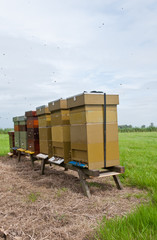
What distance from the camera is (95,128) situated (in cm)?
473

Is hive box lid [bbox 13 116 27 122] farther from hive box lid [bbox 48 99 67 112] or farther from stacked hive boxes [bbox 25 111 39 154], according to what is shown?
hive box lid [bbox 48 99 67 112]

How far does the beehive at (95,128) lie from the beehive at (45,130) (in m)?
1.88

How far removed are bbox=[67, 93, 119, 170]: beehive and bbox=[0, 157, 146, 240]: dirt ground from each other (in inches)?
27.3

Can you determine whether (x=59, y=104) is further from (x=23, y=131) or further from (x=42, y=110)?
(x=23, y=131)

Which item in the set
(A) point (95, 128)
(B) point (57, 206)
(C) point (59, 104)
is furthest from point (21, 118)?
(B) point (57, 206)

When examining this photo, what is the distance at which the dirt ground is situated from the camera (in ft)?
10.9

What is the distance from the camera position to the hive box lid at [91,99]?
4.63 m

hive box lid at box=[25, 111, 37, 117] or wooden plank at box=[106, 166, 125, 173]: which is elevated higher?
hive box lid at box=[25, 111, 37, 117]

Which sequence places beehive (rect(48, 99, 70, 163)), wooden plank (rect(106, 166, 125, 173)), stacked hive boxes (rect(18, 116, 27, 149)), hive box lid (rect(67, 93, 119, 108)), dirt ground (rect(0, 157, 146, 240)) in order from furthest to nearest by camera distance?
stacked hive boxes (rect(18, 116, 27, 149)) < beehive (rect(48, 99, 70, 163)) < wooden plank (rect(106, 166, 125, 173)) < hive box lid (rect(67, 93, 119, 108)) < dirt ground (rect(0, 157, 146, 240))

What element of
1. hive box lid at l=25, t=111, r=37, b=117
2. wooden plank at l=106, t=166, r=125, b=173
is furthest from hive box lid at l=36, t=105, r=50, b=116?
wooden plank at l=106, t=166, r=125, b=173

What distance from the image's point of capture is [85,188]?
15.8ft

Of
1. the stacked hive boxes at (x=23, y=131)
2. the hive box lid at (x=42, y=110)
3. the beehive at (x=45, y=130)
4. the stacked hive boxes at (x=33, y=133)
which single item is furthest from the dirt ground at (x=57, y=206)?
the stacked hive boxes at (x=23, y=131)

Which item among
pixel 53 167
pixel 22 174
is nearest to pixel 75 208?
pixel 22 174

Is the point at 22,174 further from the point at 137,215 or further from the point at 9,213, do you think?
the point at 137,215
